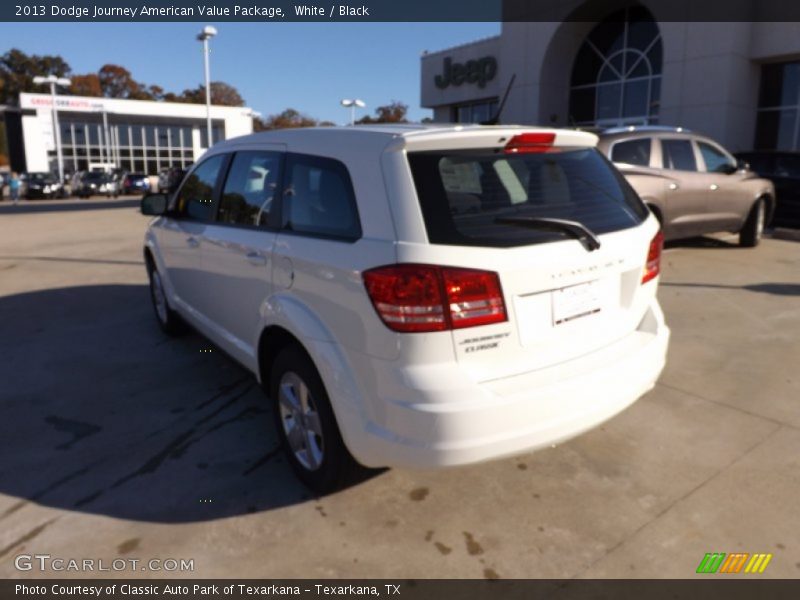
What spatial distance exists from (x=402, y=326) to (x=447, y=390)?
0.30 m

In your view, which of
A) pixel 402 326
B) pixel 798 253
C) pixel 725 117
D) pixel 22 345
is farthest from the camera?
pixel 725 117

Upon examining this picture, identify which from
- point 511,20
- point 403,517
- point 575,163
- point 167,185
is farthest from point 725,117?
point 167,185

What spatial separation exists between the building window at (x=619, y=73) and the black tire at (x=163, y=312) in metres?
16.0

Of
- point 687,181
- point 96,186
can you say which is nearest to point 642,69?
point 687,181

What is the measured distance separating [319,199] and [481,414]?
129cm

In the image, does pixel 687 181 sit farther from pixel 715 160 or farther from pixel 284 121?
pixel 284 121

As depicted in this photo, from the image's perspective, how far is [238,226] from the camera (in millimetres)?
3727

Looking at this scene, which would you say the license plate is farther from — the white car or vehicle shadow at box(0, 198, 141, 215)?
vehicle shadow at box(0, 198, 141, 215)

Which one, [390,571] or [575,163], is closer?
[390,571]

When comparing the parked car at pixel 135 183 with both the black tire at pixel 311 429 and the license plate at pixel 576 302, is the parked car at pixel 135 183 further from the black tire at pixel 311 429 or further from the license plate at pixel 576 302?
the license plate at pixel 576 302

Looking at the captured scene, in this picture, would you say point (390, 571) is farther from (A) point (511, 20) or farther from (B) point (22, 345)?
(A) point (511, 20)

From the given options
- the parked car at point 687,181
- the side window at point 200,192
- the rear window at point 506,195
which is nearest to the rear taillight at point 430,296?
the rear window at point 506,195

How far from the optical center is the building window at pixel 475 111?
26.6 meters

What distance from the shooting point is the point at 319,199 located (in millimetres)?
3018
